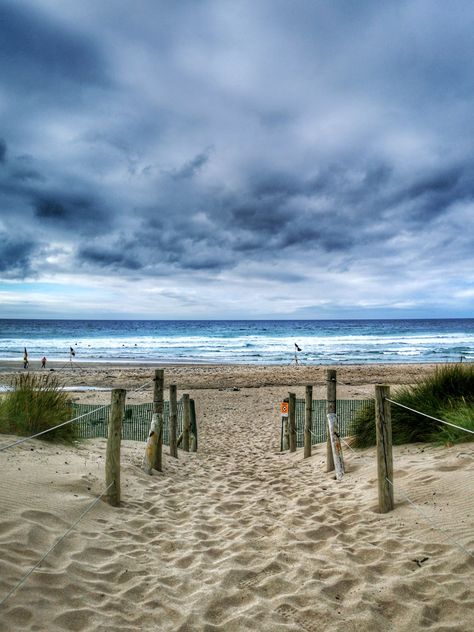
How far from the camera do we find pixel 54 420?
8.12 m

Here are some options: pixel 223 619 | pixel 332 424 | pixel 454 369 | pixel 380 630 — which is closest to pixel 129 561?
pixel 223 619

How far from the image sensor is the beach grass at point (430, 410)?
7.55 metres

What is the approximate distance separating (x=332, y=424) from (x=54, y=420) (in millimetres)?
5032

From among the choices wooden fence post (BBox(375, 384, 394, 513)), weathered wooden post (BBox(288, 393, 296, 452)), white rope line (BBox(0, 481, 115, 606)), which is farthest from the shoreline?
white rope line (BBox(0, 481, 115, 606))

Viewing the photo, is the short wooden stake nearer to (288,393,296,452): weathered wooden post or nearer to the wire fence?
the wire fence

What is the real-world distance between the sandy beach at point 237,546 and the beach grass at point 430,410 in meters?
0.36

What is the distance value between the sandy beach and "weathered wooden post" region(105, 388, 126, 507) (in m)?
0.18

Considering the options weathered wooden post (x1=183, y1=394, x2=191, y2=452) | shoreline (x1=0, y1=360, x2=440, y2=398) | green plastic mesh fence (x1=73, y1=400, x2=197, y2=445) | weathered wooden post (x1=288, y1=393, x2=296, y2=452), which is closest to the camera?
weathered wooden post (x1=183, y1=394, x2=191, y2=452)

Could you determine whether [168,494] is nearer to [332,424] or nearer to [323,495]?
[323,495]

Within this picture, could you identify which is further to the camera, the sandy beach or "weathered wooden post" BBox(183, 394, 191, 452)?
"weathered wooden post" BBox(183, 394, 191, 452)

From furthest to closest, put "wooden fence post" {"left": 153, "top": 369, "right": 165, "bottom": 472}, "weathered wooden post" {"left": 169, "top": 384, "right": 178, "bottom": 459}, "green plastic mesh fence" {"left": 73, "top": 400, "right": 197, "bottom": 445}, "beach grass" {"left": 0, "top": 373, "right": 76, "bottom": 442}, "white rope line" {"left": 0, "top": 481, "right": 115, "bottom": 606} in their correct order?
"green plastic mesh fence" {"left": 73, "top": 400, "right": 197, "bottom": 445}
"weathered wooden post" {"left": 169, "top": 384, "right": 178, "bottom": 459}
"beach grass" {"left": 0, "top": 373, "right": 76, "bottom": 442}
"wooden fence post" {"left": 153, "top": 369, "right": 165, "bottom": 472}
"white rope line" {"left": 0, "top": 481, "right": 115, "bottom": 606}

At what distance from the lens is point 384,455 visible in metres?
5.27

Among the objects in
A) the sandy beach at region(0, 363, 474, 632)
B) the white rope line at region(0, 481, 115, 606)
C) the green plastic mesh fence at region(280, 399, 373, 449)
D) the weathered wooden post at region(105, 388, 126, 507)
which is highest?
the weathered wooden post at region(105, 388, 126, 507)

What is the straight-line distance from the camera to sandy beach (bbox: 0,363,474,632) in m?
3.23
